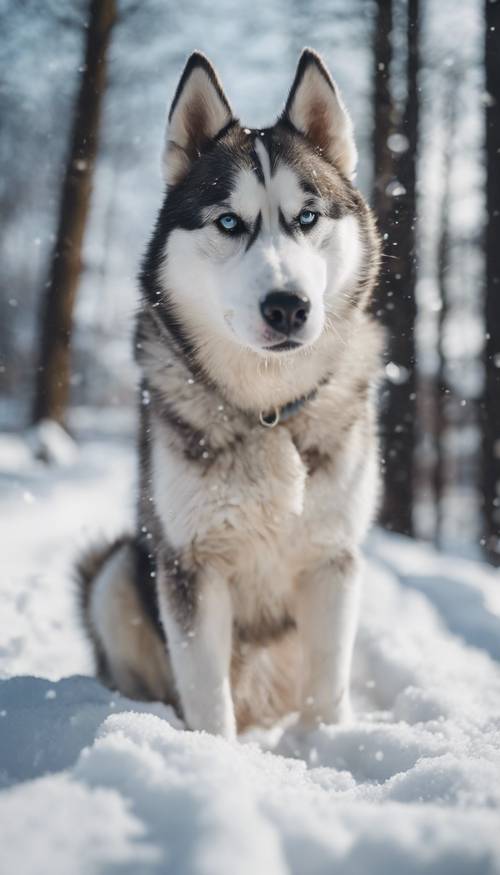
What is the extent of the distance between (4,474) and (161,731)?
4.66 metres

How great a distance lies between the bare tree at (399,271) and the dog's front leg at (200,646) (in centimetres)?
305

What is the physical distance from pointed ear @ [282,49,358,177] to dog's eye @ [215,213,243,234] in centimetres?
54

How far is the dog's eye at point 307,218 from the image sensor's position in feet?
6.75

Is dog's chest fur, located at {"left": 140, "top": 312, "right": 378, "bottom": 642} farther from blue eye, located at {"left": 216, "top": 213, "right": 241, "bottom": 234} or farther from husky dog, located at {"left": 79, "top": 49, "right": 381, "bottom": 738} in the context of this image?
blue eye, located at {"left": 216, "top": 213, "right": 241, "bottom": 234}

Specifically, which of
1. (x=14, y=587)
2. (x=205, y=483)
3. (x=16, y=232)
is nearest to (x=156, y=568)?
(x=205, y=483)

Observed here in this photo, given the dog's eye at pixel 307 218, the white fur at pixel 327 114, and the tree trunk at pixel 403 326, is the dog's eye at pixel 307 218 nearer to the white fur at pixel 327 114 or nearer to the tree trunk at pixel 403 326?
the white fur at pixel 327 114

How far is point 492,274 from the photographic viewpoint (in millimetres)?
5293

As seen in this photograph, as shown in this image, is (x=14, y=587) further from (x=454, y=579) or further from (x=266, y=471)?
(x=454, y=579)

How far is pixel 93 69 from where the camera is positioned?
7.55 meters

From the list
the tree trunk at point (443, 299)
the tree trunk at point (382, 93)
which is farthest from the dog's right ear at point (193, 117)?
the tree trunk at point (443, 299)

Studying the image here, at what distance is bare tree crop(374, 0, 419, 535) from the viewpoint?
505 centimetres

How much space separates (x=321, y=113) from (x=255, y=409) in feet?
3.64

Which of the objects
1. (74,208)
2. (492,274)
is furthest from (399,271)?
(74,208)

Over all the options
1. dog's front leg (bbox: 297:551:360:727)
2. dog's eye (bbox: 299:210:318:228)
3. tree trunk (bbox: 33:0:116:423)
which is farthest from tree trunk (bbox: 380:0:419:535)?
tree trunk (bbox: 33:0:116:423)
